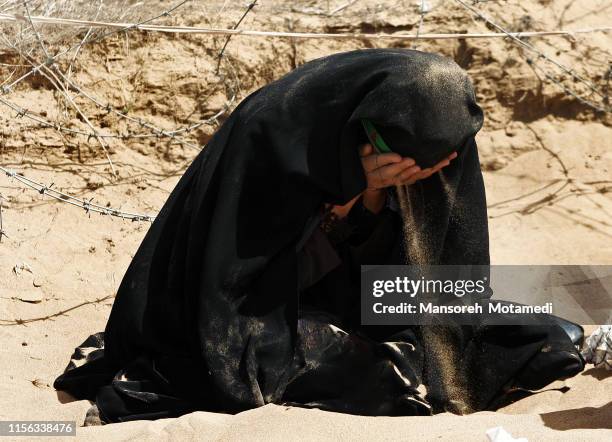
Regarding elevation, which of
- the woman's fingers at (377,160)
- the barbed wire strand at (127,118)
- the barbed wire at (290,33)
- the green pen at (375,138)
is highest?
the green pen at (375,138)

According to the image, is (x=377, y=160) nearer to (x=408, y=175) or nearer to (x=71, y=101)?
(x=408, y=175)

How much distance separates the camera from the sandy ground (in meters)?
5.23

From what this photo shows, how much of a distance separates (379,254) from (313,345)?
1.50ft

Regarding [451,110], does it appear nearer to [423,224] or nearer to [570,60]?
[423,224]

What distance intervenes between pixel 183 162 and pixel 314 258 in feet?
8.47

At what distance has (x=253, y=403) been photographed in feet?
11.6

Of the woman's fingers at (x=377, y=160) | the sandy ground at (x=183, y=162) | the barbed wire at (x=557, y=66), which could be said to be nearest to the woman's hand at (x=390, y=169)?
the woman's fingers at (x=377, y=160)

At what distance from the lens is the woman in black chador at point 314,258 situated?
356 cm

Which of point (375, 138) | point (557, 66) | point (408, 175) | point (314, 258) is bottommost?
point (557, 66)

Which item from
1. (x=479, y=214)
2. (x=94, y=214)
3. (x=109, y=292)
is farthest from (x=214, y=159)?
(x=94, y=214)

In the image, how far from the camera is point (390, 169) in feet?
11.9

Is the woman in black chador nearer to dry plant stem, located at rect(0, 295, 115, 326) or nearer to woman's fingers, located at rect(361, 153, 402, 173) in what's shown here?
woman's fingers, located at rect(361, 153, 402, 173)

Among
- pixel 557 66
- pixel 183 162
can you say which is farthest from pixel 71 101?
pixel 557 66

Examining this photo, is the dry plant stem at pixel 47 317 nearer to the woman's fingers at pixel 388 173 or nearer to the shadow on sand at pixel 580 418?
the woman's fingers at pixel 388 173
